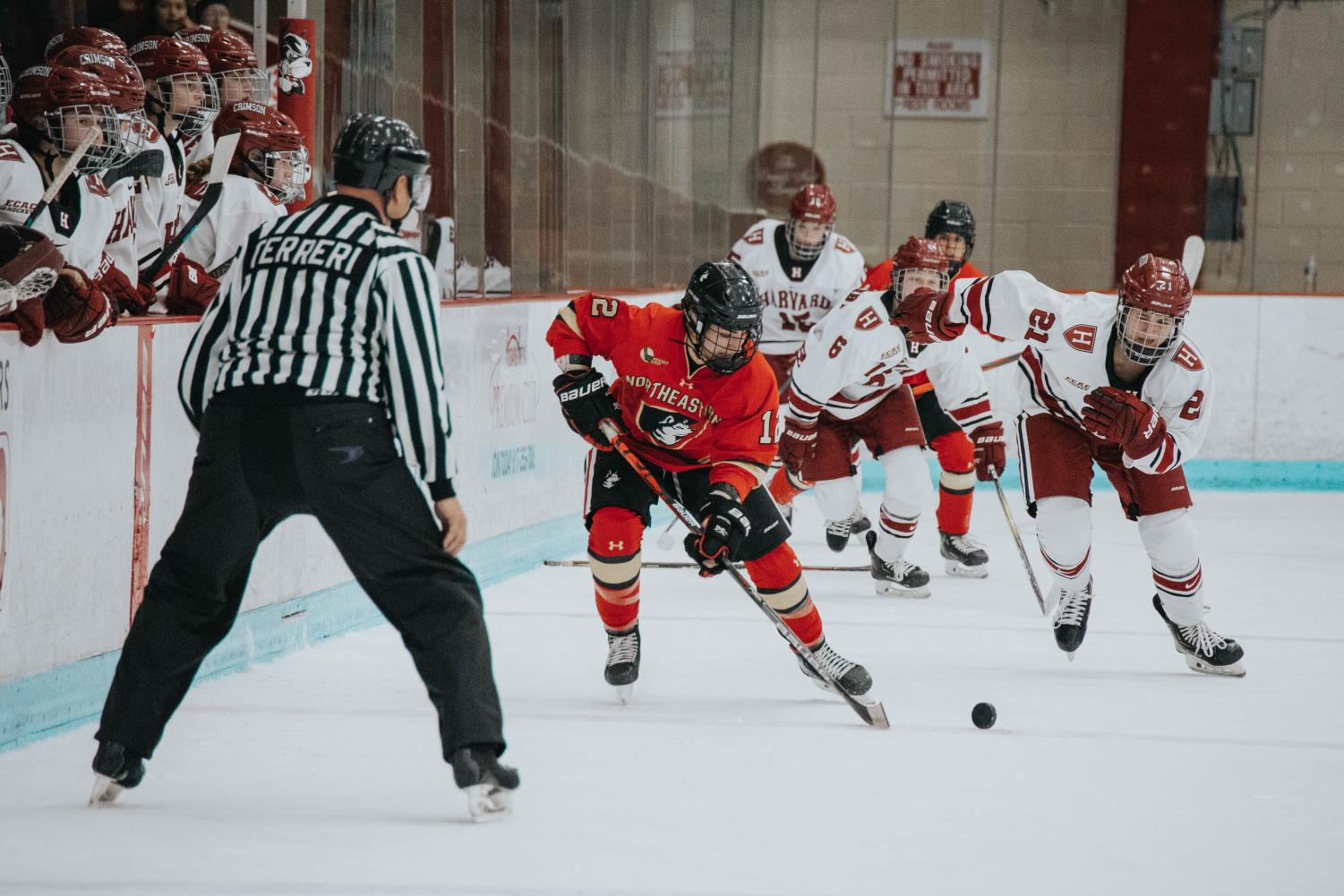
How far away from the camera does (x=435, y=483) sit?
8.39 feet

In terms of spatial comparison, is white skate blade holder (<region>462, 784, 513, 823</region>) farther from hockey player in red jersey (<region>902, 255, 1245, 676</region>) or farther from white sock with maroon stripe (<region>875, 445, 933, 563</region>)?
white sock with maroon stripe (<region>875, 445, 933, 563</region>)

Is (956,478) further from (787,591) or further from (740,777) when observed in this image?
(740,777)

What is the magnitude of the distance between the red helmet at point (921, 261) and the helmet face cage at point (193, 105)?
2.01 m

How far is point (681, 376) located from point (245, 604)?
1.20m

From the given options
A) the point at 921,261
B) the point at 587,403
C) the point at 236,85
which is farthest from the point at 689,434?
the point at 236,85

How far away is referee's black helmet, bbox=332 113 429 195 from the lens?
8.59 feet

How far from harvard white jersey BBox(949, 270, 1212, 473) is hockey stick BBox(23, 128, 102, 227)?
2.08 metres

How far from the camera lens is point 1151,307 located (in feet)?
12.1

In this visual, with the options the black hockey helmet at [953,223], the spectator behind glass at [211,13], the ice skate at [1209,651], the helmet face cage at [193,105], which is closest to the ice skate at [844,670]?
the ice skate at [1209,651]

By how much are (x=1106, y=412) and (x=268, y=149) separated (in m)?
2.14

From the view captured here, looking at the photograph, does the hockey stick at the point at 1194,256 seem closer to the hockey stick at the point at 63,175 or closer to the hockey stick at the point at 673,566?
the hockey stick at the point at 673,566

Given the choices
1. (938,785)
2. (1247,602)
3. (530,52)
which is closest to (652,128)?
(530,52)

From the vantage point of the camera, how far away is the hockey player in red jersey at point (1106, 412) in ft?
12.3

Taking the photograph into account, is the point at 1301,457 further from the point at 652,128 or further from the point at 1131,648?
the point at 1131,648
